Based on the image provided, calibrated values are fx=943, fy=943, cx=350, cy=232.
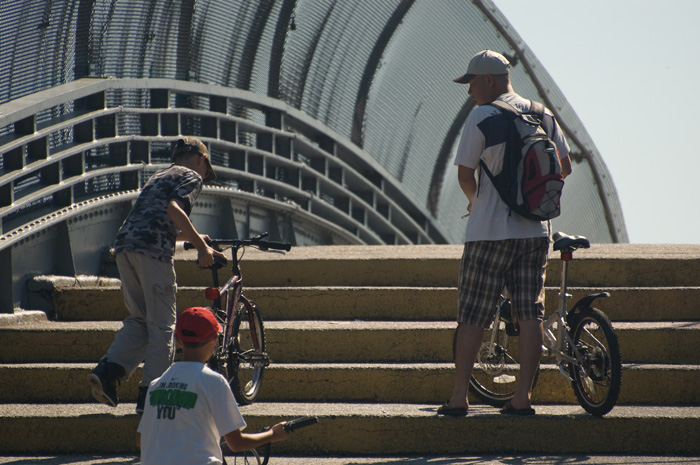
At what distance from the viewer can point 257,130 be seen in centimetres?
1276

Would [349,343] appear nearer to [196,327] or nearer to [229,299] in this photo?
[229,299]

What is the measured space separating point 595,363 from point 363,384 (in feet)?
4.74

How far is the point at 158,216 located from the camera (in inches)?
212

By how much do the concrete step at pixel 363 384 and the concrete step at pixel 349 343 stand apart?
0.64 ft

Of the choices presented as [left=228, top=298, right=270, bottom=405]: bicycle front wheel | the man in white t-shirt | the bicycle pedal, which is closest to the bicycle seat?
the man in white t-shirt

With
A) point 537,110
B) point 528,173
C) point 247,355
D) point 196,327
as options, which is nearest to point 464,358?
point 528,173

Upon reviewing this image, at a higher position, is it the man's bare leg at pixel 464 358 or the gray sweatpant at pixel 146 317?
the gray sweatpant at pixel 146 317

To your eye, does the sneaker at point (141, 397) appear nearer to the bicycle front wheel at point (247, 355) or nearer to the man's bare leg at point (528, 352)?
the bicycle front wheel at point (247, 355)

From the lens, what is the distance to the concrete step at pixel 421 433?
523 cm

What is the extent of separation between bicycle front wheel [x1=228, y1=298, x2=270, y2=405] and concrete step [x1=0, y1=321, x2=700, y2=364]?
0.26 metres

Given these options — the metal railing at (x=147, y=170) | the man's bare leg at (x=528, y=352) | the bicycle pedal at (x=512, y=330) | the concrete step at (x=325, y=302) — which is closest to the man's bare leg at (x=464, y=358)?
the man's bare leg at (x=528, y=352)

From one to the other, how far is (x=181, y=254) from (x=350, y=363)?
3.04 meters

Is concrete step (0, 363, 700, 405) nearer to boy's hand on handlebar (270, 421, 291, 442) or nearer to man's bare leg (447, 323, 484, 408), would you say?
man's bare leg (447, 323, 484, 408)

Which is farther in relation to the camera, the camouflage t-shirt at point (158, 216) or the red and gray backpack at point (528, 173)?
the camouflage t-shirt at point (158, 216)
